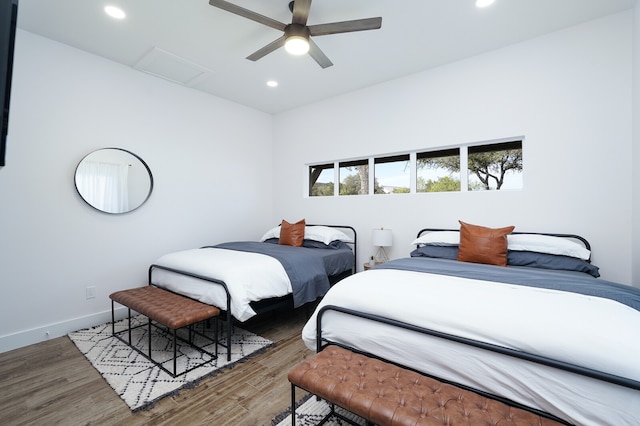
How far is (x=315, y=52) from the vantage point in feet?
8.60

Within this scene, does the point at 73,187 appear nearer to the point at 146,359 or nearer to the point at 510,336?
the point at 146,359

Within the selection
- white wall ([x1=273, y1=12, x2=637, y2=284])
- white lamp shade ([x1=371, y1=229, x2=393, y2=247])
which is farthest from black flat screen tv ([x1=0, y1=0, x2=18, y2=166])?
white wall ([x1=273, y1=12, x2=637, y2=284])

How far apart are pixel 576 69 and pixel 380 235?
8.29ft

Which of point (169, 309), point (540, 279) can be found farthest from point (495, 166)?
point (169, 309)

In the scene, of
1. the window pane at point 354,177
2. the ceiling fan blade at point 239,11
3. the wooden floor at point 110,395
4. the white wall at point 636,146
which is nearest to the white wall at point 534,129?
the white wall at point 636,146

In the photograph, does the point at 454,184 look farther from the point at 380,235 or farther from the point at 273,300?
the point at 273,300

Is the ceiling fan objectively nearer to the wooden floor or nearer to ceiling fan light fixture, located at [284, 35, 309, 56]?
ceiling fan light fixture, located at [284, 35, 309, 56]

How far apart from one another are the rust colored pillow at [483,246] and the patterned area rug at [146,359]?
208 centimetres

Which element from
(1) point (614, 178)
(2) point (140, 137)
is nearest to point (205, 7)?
(2) point (140, 137)

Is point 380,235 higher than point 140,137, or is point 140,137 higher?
point 140,137

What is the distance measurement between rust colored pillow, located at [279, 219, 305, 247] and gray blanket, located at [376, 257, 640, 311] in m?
1.74

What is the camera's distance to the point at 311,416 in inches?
69.1

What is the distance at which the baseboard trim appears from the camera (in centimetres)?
265

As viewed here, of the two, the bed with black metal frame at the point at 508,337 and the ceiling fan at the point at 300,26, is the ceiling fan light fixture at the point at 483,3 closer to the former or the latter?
the ceiling fan at the point at 300,26
